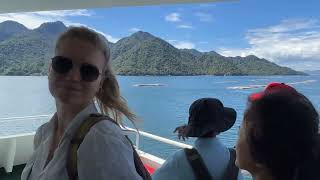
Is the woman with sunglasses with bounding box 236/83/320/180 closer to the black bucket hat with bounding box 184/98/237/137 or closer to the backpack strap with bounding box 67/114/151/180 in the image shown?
the backpack strap with bounding box 67/114/151/180

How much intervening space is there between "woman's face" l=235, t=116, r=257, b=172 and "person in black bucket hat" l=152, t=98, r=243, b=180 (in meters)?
0.63

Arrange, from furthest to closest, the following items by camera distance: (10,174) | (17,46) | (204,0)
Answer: (17,46) → (10,174) → (204,0)

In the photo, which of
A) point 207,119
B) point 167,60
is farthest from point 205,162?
point 167,60

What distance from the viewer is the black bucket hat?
1.58 metres

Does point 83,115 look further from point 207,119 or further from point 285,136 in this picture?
point 207,119

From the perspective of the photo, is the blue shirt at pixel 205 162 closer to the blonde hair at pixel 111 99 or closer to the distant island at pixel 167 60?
the blonde hair at pixel 111 99

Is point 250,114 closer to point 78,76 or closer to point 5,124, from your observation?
point 78,76

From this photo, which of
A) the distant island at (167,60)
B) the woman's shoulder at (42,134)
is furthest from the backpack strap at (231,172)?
the distant island at (167,60)

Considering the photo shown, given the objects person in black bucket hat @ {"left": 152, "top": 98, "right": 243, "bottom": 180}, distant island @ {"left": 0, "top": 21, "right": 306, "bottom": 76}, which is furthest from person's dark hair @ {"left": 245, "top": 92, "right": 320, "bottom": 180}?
distant island @ {"left": 0, "top": 21, "right": 306, "bottom": 76}

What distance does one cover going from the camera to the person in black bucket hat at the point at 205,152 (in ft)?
4.61

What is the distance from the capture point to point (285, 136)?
670 millimetres

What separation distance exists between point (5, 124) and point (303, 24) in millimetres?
15222

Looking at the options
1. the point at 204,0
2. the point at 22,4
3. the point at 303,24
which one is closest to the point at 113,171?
the point at 204,0

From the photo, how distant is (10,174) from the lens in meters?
4.32
